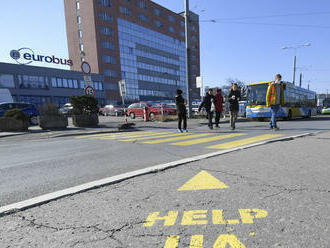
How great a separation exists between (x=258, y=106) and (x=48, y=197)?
15396 millimetres

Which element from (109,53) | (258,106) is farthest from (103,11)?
(258,106)

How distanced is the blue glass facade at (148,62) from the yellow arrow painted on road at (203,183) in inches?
2078

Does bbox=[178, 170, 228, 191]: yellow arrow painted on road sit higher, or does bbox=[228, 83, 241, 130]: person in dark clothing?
bbox=[228, 83, 241, 130]: person in dark clothing

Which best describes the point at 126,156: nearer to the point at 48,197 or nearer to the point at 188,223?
the point at 48,197

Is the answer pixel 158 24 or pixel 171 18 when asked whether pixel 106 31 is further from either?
pixel 171 18

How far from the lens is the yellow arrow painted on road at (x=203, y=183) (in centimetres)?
255

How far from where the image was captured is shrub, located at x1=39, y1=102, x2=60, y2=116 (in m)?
11.7

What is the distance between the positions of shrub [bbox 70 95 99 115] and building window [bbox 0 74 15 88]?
114 ft

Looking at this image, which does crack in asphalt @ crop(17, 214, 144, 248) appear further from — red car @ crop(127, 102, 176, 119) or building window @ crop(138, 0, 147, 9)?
building window @ crop(138, 0, 147, 9)

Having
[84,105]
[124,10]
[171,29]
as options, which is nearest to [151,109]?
[84,105]

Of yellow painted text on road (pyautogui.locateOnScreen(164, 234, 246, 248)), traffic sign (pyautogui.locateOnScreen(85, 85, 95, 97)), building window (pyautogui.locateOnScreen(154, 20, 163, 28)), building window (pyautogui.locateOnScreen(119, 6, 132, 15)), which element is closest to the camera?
yellow painted text on road (pyautogui.locateOnScreen(164, 234, 246, 248))

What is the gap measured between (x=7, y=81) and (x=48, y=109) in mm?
35174

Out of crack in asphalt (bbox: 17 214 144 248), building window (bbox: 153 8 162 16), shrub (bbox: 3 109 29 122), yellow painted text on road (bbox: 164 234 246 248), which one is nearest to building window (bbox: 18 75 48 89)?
shrub (bbox: 3 109 29 122)

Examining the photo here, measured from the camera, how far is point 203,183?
269cm
